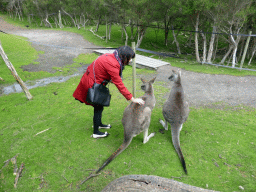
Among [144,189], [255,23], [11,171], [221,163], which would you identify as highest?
[255,23]

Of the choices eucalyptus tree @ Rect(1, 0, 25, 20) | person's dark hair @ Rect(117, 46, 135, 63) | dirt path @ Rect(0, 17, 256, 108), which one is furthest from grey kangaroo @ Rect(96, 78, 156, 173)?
eucalyptus tree @ Rect(1, 0, 25, 20)

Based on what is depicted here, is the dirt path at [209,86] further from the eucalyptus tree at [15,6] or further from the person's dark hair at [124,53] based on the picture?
the eucalyptus tree at [15,6]

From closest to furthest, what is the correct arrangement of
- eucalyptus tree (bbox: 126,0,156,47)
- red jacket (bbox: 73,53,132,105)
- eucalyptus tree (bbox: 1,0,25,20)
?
red jacket (bbox: 73,53,132,105) < eucalyptus tree (bbox: 126,0,156,47) < eucalyptus tree (bbox: 1,0,25,20)

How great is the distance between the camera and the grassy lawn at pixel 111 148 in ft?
9.17

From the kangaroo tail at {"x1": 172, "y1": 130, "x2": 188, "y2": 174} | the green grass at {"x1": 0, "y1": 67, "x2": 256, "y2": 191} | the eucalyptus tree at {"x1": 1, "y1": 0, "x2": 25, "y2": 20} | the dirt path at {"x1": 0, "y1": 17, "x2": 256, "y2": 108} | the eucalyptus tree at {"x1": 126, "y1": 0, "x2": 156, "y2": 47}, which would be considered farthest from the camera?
the eucalyptus tree at {"x1": 1, "y1": 0, "x2": 25, "y2": 20}

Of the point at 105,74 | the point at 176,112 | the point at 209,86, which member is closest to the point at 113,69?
the point at 105,74

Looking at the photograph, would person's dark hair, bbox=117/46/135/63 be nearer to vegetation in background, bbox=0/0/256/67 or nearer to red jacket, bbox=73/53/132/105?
red jacket, bbox=73/53/132/105

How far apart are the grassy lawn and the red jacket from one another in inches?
52.3

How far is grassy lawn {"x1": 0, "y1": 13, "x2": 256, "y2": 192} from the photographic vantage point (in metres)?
2.79

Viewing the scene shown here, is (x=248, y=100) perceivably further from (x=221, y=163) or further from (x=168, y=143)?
(x=168, y=143)

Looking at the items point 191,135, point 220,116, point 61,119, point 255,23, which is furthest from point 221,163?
point 255,23

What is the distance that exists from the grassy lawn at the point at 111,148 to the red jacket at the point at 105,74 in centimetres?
133

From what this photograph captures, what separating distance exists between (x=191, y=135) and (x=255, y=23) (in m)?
8.72

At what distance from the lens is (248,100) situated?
536 cm
